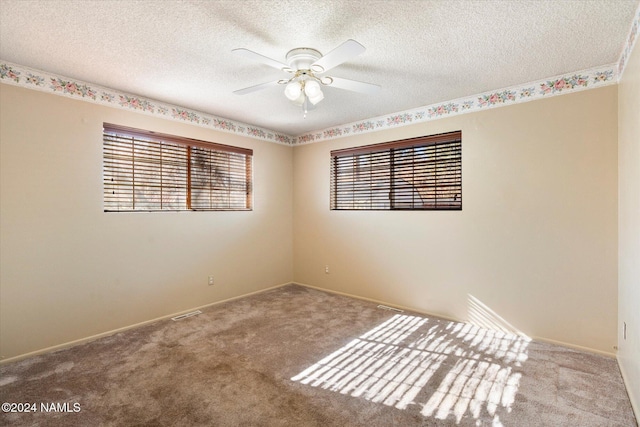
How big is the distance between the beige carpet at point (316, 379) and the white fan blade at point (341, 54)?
7.10ft

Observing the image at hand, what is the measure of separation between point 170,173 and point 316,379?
2.76 meters

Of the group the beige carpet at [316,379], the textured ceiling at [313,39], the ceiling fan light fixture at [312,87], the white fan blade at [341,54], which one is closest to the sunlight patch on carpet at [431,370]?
the beige carpet at [316,379]

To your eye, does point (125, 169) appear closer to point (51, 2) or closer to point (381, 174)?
point (51, 2)

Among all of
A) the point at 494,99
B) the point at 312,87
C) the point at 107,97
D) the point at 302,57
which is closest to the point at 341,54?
the point at 312,87

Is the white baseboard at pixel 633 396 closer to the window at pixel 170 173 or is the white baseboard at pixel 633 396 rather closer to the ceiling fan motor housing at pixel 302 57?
the ceiling fan motor housing at pixel 302 57

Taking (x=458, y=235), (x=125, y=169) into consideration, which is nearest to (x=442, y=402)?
(x=458, y=235)

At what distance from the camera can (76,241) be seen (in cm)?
290

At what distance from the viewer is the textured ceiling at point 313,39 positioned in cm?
184

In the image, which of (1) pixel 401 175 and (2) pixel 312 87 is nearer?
(2) pixel 312 87

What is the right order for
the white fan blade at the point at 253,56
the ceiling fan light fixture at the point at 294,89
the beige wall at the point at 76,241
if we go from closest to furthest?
the white fan blade at the point at 253,56 < the ceiling fan light fixture at the point at 294,89 < the beige wall at the point at 76,241

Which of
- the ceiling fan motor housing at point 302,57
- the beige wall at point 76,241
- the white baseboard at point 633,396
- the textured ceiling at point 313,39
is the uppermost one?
the textured ceiling at point 313,39

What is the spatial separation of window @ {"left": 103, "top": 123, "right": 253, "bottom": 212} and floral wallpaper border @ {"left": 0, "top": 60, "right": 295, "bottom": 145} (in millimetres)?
238

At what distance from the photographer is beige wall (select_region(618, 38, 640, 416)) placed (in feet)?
6.34

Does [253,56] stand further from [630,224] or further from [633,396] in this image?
[633,396]
